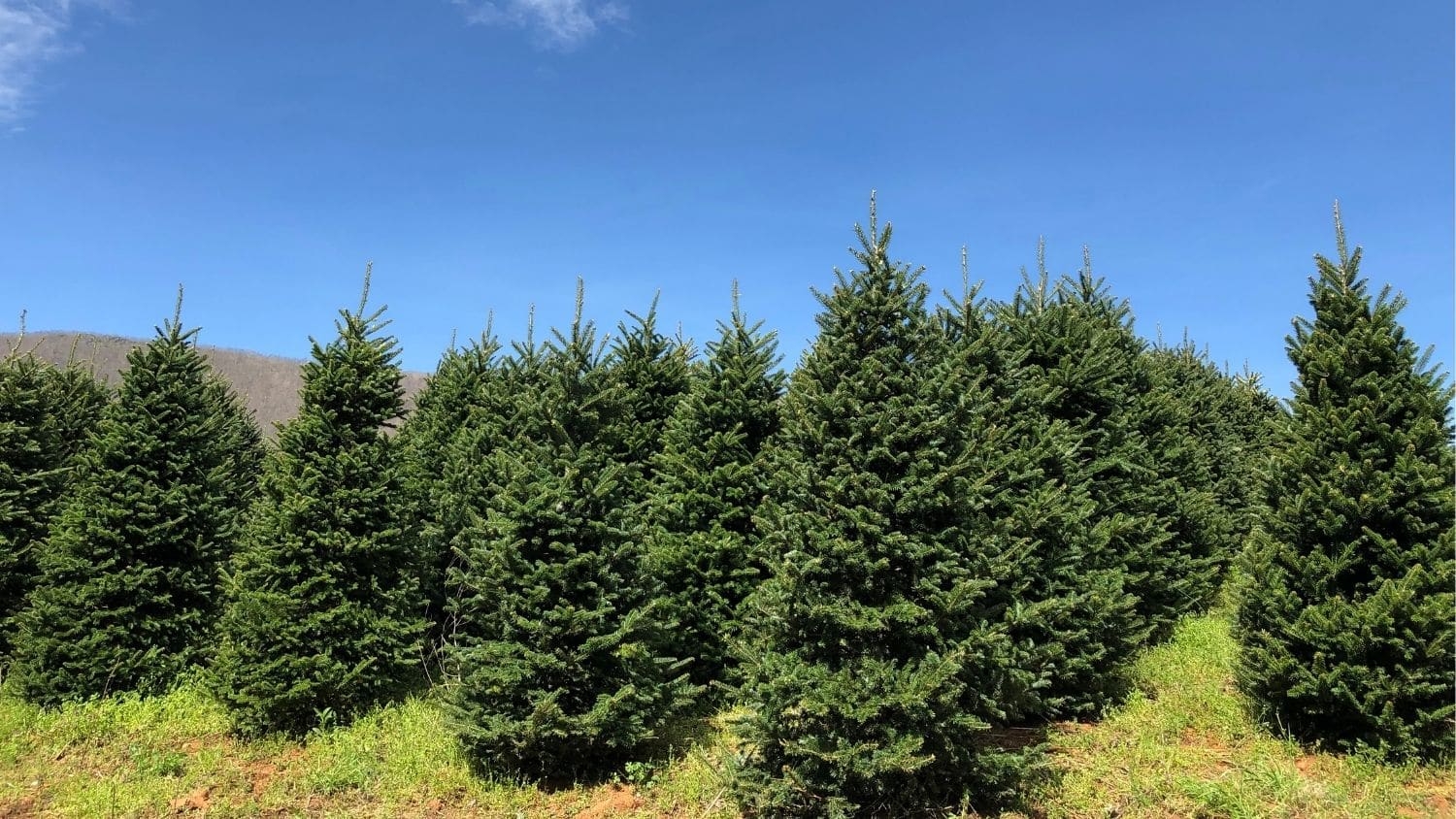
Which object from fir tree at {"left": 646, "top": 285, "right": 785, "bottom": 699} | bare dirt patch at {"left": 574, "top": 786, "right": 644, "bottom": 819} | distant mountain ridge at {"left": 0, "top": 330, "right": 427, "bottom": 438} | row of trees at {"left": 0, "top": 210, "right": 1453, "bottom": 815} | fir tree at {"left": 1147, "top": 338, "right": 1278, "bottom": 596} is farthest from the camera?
distant mountain ridge at {"left": 0, "top": 330, "right": 427, "bottom": 438}

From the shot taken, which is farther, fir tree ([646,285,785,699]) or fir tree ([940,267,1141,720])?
fir tree ([646,285,785,699])

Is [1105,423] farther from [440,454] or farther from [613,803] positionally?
[440,454]

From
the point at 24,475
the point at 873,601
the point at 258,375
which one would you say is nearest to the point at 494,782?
the point at 873,601

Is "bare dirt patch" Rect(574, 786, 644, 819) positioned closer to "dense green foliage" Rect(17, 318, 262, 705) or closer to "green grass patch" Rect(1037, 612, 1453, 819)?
"green grass patch" Rect(1037, 612, 1453, 819)

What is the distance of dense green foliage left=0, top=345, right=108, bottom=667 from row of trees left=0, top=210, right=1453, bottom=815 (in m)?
0.06

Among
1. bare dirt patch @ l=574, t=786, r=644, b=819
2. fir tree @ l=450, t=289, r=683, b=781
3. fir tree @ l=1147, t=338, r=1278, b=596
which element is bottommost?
bare dirt patch @ l=574, t=786, r=644, b=819

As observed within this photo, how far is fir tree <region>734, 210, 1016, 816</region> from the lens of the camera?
621 centimetres

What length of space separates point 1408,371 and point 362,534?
1202cm

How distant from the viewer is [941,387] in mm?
6730

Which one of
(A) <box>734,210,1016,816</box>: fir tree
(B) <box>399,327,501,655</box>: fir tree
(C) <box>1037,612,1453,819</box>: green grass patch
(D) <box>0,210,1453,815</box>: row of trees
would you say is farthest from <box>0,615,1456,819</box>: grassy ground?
(B) <box>399,327,501,655</box>: fir tree

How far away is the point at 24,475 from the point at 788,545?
1294 centimetres

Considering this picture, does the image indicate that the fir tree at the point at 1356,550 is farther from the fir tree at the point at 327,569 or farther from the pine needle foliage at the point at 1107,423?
the fir tree at the point at 327,569

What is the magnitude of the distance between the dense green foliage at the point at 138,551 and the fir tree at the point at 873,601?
8.63 meters

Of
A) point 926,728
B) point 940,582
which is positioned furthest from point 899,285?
point 926,728
